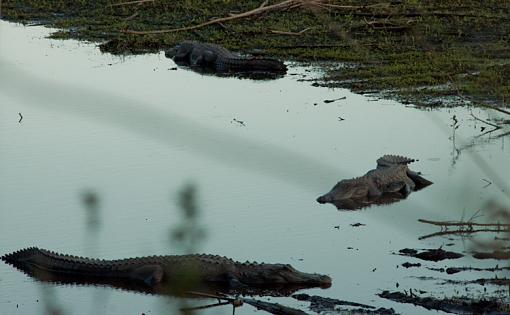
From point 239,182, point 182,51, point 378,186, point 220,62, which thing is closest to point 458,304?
point 378,186

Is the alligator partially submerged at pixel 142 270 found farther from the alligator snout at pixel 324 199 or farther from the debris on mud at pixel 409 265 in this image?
the alligator snout at pixel 324 199

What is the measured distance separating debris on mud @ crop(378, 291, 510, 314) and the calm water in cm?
10

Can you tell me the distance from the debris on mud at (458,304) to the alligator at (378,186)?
87.0 inches

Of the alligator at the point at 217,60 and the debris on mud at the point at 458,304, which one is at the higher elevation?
the alligator at the point at 217,60

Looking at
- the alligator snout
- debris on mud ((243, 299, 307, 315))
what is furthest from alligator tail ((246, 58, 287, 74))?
debris on mud ((243, 299, 307, 315))

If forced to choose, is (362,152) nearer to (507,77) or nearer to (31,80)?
(507,77)

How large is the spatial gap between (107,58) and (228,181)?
19.6 feet

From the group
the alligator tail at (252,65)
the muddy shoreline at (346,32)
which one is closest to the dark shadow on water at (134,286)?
the muddy shoreline at (346,32)

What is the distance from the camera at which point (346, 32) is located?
12.4 m

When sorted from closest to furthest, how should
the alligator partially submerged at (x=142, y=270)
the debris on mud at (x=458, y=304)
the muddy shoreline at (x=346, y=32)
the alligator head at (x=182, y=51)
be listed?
the debris on mud at (x=458, y=304) → the alligator partially submerged at (x=142, y=270) → the muddy shoreline at (x=346, y=32) → the alligator head at (x=182, y=51)

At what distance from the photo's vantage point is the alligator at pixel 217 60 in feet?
42.9

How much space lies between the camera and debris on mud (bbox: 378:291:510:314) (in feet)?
18.0

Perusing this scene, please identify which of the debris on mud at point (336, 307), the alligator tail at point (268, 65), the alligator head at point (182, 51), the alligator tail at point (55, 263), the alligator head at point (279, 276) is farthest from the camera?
the alligator head at point (182, 51)

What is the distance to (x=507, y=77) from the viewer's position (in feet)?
37.0
